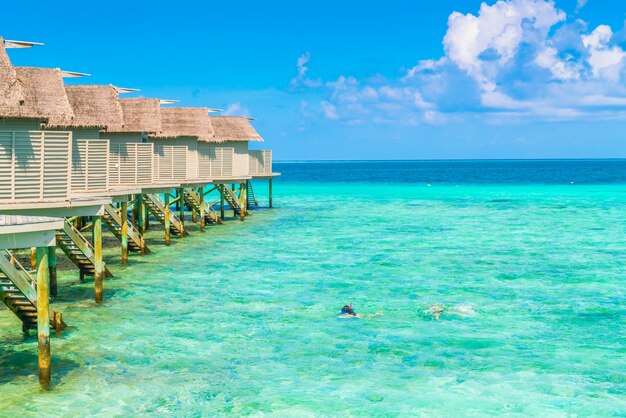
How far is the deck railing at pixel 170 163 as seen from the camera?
2788cm

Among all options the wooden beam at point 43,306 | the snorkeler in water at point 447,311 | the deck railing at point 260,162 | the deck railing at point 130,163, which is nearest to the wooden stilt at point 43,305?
the wooden beam at point 43,306

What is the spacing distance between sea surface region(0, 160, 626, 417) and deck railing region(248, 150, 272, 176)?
15542 mm

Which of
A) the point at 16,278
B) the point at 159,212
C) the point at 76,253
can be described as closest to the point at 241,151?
the point at 159,212

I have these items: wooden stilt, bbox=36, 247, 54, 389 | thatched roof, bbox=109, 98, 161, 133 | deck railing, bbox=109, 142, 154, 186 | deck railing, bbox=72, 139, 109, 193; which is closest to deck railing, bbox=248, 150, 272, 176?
thatched roof, bbox=109, 98, 161, 133

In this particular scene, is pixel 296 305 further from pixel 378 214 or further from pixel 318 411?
pixel 378 214

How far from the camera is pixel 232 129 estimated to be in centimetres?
4281

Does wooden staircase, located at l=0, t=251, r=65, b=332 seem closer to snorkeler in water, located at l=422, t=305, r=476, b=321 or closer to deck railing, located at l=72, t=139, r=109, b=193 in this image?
deck railing, located at l=72, t=139, r=109, b=193

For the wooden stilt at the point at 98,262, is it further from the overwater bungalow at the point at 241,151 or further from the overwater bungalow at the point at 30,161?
the overwater bungalow at the point at 241,151

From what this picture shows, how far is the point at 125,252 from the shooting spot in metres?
24.0

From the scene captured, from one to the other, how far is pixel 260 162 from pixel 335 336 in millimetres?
30977

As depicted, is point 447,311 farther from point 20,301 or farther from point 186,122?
point 186,122

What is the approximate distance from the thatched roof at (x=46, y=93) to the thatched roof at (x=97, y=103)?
273 cm

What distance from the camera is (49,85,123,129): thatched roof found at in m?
22.0

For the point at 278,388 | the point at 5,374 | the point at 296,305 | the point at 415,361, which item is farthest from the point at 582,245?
the point at 5,374
